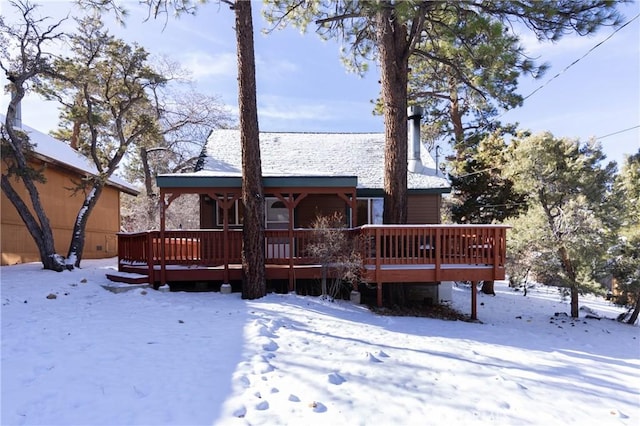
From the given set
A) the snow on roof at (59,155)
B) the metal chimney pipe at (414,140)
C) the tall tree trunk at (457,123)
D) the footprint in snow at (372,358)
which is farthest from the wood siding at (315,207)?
the tall tree trunk at (457,123)

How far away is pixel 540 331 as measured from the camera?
7.66m

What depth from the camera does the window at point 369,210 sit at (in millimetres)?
10898

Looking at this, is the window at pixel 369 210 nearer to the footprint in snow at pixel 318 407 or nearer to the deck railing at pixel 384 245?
the deck railing at pixel 384 245

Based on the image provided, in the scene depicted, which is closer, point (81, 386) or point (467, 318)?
point (81, 386)

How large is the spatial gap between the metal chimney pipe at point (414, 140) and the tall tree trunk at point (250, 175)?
5.84m

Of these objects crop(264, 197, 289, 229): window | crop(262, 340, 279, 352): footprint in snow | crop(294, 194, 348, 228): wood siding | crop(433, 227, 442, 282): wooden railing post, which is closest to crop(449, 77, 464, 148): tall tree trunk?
crop(294, 194, 348, 228): wood siding

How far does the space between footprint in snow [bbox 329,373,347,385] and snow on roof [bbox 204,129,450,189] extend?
6.88 m

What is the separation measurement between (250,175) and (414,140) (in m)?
6.50

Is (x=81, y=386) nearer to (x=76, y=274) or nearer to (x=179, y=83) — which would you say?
(x=76, y=274)

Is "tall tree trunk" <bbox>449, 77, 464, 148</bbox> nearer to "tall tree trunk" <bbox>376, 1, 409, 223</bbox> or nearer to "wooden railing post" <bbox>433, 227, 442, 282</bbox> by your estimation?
"tall tree trunk" <bbox>376, 1, 409, 223</bbox>

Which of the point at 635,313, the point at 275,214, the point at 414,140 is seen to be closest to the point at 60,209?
the point at 275,214

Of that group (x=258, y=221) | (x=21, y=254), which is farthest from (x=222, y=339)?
(x=21, y=254)

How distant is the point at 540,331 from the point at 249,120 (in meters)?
7.50

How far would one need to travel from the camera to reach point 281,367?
160 inches
